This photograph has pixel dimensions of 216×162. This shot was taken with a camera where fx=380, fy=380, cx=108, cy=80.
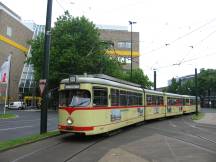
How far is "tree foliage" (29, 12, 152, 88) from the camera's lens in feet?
163

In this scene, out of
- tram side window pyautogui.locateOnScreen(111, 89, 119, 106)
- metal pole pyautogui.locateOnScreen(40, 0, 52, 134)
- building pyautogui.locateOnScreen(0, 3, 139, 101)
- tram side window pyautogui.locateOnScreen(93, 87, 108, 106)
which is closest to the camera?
tram side window pyautogui.locateOnScreen(93, 87, 108, 106)

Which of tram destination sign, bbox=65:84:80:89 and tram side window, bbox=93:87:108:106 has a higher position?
tram destination sign, bbox=65:84:80:89

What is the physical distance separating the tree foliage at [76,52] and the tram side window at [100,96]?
31.1 metres

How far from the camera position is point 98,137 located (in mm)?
18141

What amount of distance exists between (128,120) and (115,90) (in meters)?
3.65

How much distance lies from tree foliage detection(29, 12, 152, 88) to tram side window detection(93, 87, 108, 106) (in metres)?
31.1

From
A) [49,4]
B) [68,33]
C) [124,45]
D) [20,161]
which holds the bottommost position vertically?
[20,161]

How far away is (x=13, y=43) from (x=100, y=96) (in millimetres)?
66724

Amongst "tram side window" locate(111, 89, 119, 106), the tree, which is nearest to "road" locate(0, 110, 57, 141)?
"tram side window" locate(111, 89, 119, 106)

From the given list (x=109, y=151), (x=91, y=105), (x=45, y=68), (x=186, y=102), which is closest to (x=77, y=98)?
(x=91, y=105)

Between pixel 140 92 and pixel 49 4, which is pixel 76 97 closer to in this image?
pixel 49 4

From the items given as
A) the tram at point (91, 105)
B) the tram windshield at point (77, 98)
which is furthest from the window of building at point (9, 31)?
the tram windshield at point (77, 98)

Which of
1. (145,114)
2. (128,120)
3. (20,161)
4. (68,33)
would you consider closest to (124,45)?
(68,33)

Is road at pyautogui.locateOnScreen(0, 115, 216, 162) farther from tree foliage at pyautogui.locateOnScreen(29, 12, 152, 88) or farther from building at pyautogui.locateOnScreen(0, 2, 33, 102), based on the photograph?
building at pyautogui.locateOnScreen(0, 2, 33, 102)
